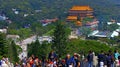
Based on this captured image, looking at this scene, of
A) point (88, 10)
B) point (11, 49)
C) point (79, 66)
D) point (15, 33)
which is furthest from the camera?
point (88, 10)

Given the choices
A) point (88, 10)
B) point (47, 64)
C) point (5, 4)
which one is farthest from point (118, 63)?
point (5, 4)

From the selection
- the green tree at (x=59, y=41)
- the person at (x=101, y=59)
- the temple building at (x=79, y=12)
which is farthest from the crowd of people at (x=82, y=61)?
the temple building at (x=79, y=12)

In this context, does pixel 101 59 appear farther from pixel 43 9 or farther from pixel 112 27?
pixel 43 9

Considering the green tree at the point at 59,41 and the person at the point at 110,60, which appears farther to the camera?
the green tree at the point at 59,41

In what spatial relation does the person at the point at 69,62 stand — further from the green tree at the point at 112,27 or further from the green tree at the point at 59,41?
the green tree at the point at 112,27

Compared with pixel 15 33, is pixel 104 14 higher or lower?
lower

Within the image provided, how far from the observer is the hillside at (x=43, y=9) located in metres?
117

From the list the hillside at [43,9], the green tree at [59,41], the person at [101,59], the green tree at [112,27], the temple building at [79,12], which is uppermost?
the person at [101,59]

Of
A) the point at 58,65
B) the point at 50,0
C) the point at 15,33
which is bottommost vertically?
the point at 50,0

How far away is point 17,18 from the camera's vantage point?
114938 millimetres

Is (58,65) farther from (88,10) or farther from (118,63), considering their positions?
(88,10)

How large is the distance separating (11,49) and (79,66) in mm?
24968

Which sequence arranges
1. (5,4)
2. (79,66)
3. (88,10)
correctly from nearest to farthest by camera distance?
(79,66) → (88,10) → (5,4)

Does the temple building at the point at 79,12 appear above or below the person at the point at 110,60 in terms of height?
below
